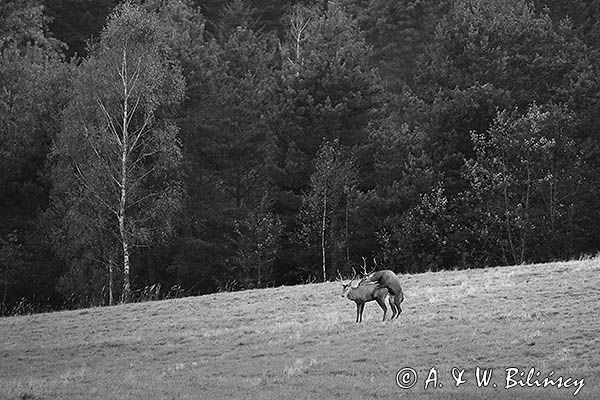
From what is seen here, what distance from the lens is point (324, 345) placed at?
2064cm

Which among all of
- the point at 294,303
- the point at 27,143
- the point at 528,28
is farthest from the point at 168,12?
Result: the point at 294,303

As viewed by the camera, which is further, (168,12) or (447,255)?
(168,12)

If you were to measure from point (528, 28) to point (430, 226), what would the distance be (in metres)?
16.0

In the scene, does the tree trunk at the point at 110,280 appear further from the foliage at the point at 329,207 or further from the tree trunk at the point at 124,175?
the foliage at the point at 329,207

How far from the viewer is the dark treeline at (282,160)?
1704 inches

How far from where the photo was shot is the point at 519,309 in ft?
75.3

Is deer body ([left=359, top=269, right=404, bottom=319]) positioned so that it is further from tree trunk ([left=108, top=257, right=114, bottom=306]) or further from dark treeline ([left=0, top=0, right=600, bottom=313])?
dark treeline ([left=0, top=0, right=600, bottom=313])

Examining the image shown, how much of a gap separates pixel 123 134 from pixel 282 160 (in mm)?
14587

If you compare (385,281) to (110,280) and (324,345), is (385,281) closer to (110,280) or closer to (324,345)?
(324,345)

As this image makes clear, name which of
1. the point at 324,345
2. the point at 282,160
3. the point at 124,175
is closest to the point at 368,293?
the point at 324,345

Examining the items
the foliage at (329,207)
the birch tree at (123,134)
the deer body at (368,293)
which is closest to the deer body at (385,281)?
the deer body at (368,293)

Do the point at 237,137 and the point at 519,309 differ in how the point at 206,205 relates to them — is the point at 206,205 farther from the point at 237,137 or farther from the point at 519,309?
the point at 519,309

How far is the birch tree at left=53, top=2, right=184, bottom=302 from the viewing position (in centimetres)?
4184

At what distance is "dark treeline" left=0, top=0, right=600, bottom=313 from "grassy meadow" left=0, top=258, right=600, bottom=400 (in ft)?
43.9
